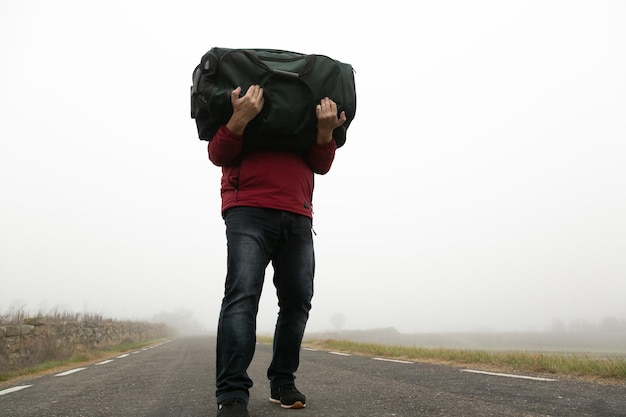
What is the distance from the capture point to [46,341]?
11359 mm

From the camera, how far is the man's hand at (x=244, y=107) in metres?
2.05

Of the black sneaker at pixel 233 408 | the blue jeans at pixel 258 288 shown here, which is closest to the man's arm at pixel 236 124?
the blue jeans at pixel 258 288

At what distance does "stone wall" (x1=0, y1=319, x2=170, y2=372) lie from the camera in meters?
9.39

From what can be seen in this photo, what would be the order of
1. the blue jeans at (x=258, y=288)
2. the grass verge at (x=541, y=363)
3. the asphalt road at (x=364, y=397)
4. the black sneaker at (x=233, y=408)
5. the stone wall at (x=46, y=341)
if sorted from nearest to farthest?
1. the black sneaker at (x=233, y=408)
2. the blue jeans at (x=258, y=288)
3. the asphalt road at (x=364, y=397)
4. the grass verge at (x=541, y=363)
5. the stone wall at (x=46, y=341)

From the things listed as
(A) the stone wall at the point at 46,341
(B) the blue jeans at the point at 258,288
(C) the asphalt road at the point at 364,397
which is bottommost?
(A) the stone wall at the point at 46,341

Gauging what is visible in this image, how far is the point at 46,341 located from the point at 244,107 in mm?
12250

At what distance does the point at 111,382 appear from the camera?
14.4ft

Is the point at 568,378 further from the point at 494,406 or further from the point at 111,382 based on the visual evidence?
the point at 111,382

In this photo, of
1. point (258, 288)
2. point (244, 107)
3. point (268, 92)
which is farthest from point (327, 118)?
point (258, 288)

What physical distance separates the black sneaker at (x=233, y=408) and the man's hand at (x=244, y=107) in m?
1.27

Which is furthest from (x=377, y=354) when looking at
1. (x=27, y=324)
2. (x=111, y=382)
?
(x=27, y=324)

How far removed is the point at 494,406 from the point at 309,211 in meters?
1.51

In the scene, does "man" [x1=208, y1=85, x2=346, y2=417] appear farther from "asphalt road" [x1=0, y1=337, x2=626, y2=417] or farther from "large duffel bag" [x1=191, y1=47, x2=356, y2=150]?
"asphalt road" [x1=0, y1=337, x2=626, y2=417]

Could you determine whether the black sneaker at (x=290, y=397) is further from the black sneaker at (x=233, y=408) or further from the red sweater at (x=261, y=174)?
the red sweater at (x=261, y=174)
